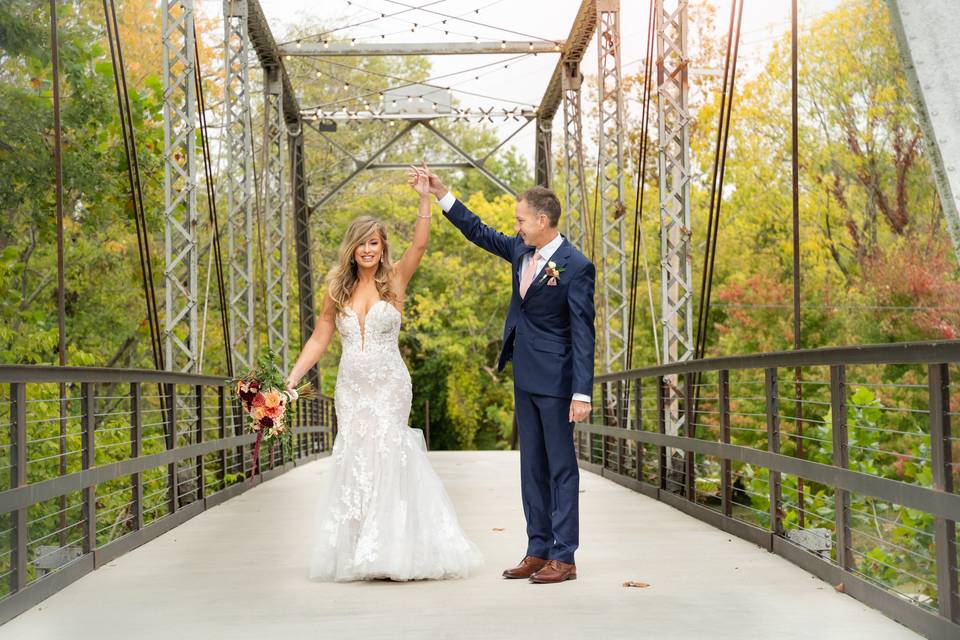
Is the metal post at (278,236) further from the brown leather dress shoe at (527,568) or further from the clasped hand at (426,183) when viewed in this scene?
Answer: the brown leather dress shoe at (527,568)

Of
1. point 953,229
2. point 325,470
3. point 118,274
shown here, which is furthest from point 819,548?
point 118,274

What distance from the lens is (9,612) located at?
540cm

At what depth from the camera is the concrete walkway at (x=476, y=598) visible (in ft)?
16.5

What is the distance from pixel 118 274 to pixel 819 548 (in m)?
19.7

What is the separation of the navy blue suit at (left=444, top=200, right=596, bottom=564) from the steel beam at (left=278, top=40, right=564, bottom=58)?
16143 millimetres

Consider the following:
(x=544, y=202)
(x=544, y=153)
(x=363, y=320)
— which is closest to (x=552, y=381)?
(x=544, y=202)

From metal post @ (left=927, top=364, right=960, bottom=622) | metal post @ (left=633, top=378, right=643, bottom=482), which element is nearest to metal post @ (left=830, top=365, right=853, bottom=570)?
metal post @ (left=927, top=364, right=960, bottom=622)

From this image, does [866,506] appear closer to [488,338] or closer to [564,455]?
[564,455]

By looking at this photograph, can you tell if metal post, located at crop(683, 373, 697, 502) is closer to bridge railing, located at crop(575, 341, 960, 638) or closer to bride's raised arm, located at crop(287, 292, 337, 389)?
bridge railing, located at crop(575, 341, 960, 638)

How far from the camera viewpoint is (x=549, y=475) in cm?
645

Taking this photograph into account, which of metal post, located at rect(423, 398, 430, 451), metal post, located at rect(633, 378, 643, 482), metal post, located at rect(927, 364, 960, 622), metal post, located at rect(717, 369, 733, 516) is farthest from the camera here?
metal post, located at rect(423, 398, 430, 451)

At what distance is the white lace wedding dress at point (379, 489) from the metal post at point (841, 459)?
5.65 ft

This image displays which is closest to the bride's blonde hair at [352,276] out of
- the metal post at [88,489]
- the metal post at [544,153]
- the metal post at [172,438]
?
the metal post at [88,489]

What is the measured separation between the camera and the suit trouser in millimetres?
6238
